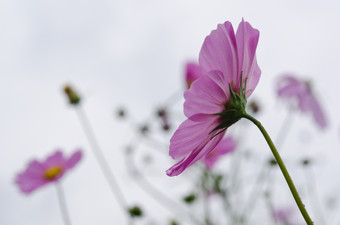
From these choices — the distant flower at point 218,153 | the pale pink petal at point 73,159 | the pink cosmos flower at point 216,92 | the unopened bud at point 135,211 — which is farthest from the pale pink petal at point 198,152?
the pale pink petal at point 73,159

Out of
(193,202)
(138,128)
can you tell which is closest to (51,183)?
(138,128)

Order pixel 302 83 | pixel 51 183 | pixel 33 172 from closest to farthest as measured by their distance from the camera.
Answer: pixel 51 183 < pixel 33 172 < pixel 302 83

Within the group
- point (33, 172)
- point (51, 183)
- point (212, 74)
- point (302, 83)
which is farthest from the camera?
point (302, 83)

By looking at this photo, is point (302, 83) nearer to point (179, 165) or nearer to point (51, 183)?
point (51, 183)

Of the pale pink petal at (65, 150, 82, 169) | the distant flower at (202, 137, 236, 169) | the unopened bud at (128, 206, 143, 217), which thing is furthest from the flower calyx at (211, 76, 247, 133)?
the pale pink petal at (65, 150, 82, 169)

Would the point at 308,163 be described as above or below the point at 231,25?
below

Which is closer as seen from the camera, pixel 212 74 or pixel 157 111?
pixel 212 74
